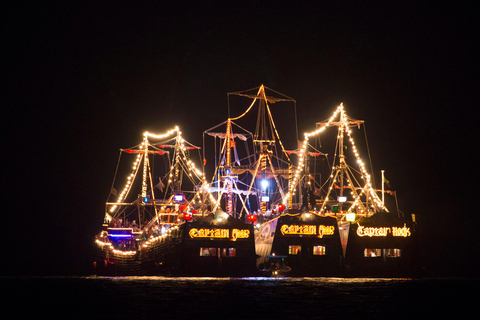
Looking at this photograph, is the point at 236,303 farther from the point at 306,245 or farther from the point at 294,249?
the point at 294,249

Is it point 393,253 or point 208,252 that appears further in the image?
point 393,253

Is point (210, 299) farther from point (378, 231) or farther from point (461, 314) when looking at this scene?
point (378, 231)

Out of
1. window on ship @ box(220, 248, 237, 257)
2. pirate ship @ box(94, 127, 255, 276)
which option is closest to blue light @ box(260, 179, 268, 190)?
pirate ship @ box(94, 127, 255, 276)

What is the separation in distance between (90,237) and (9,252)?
38.7ft

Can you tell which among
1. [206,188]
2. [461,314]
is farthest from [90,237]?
[461,314]

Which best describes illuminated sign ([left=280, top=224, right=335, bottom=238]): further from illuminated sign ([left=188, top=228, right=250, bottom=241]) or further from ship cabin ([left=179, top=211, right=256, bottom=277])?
illuminated sign ([left=188, top=228, right=250, bottom=241])

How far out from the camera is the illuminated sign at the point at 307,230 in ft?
153

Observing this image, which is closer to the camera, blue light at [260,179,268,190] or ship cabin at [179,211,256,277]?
ship cabin at [179,211,256,277]

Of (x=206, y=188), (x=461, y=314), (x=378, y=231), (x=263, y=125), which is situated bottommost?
(x=461, y=314)

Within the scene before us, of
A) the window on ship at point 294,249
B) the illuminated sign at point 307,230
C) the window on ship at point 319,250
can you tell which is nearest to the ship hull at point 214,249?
the illuminated sign at point 307,230

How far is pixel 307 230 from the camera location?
46.8m

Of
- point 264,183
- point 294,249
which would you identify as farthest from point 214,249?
point 264,183

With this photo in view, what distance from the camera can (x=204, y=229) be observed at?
45625 millimetres

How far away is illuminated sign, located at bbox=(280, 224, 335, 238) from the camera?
153 ft
